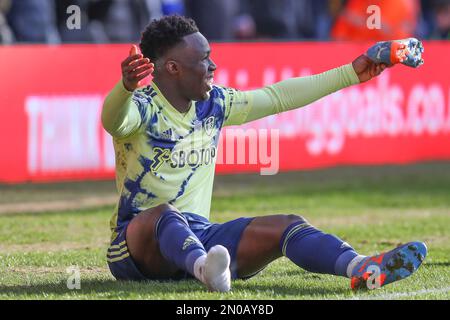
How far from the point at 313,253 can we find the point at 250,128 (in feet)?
23.7

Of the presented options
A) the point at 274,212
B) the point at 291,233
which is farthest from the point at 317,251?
the point at 274,212

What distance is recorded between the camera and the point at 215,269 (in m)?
6.40

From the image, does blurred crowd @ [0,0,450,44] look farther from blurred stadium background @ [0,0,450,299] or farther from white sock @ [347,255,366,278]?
white sock @ [347,255,366,278]

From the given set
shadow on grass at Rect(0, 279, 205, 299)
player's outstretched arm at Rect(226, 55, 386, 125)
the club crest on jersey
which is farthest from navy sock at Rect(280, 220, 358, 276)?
player's outstretched arm at Rect(226, 55, 386, 125)

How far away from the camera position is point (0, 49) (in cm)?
1341

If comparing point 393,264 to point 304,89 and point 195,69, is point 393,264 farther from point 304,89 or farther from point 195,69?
point 195,69

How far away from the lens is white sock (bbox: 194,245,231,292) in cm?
632

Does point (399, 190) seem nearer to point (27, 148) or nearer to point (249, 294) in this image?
point (27, 148)

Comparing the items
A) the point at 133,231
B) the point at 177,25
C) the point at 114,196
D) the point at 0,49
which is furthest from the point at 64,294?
the point at 0,49

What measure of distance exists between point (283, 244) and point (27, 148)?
22.9 feet

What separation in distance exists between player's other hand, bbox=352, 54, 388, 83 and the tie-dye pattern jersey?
0.97m

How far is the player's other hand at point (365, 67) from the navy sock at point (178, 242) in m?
1.45

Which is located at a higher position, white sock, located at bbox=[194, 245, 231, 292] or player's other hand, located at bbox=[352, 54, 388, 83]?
player's other hand, located at bbox=[352, 54, 388, 83]

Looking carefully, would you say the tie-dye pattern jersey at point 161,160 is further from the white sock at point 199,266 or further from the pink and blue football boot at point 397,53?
the pink and blue football boot at point 397,53
